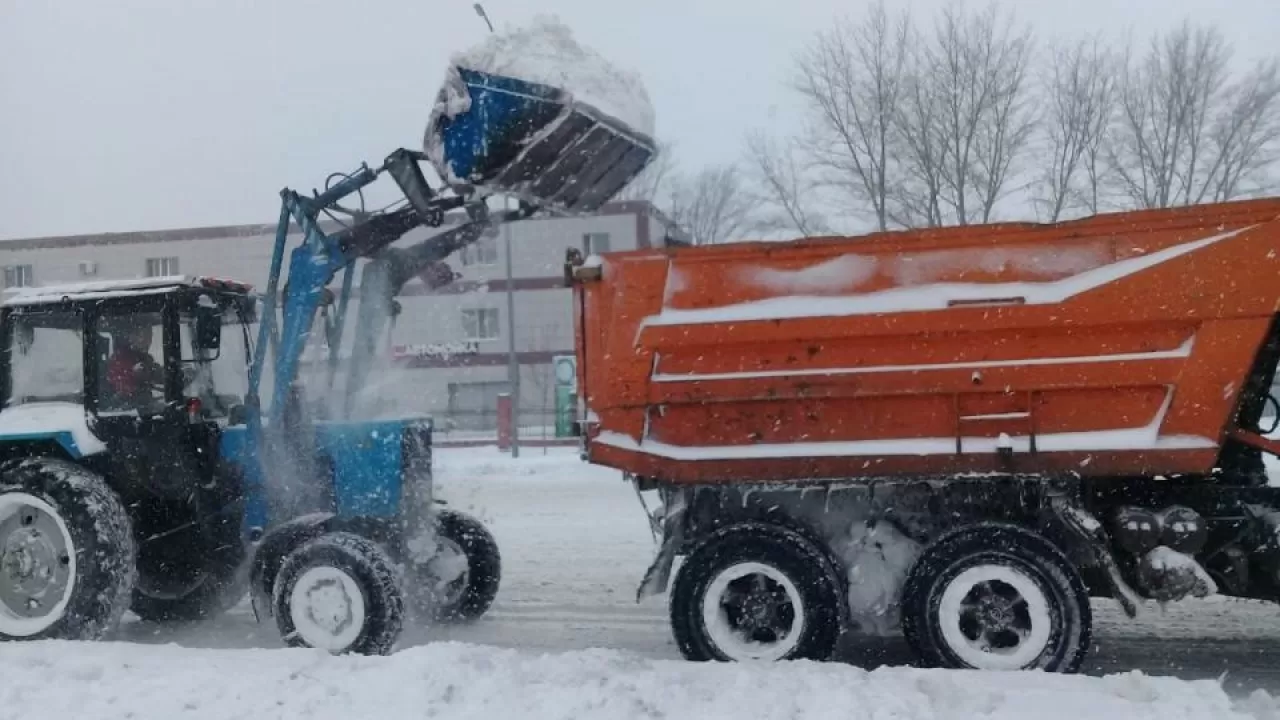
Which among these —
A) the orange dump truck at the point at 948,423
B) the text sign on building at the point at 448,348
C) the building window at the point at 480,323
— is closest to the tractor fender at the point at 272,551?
the orange dump truck at the point at 948,423

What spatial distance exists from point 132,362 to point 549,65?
340 cm

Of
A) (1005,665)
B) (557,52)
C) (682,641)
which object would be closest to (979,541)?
(1005,665)

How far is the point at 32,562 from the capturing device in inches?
270

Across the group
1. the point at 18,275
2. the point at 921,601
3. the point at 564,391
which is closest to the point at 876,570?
the point at 921,601

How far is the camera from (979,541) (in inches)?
228

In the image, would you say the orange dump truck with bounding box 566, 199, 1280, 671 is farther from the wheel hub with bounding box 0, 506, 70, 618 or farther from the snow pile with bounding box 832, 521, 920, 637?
the wheel hub with bounding box 0, 506, 70, 618

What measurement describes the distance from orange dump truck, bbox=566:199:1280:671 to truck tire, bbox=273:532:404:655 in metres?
1.51

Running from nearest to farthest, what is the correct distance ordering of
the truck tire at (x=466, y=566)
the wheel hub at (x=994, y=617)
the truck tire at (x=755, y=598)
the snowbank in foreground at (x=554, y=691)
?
1. the snowbank in foreground at (x=554, y=691)
2. the wheel hub at (x=994, y=617)
3. the truck tire at (x=755, y=598)
4. the truck tire at (x=466, y=566)

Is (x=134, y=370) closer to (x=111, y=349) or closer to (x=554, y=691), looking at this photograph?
(x=111, y=349)

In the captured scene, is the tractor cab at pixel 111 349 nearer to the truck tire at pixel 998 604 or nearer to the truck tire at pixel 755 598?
the truck tire at pixel 755 598

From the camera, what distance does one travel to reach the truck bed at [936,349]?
5.59 meters

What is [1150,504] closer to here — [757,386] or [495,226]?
[757,386]

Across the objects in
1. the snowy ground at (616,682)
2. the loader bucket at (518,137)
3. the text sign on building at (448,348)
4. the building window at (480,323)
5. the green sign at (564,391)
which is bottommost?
the snowy ground at (616,682)

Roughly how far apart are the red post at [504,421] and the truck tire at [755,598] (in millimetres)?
18195
